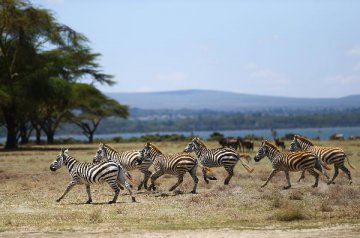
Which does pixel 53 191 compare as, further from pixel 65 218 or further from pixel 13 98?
pixel 13 98

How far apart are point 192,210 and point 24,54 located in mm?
37750

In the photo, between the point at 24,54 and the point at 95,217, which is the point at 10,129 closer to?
the point at 24,54

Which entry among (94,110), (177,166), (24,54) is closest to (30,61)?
(24,54)

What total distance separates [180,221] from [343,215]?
373 cm

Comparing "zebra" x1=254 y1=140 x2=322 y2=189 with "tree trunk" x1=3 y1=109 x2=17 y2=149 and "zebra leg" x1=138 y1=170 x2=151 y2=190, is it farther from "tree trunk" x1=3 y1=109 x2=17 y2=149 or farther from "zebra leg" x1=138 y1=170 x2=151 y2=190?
"tree trunk" x1=3 y1=109 x2=17 y2=149

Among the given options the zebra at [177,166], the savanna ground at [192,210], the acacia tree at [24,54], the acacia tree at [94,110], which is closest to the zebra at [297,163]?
the savanna ground at [192,210]

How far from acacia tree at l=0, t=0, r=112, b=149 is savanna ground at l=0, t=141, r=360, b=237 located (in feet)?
85.1

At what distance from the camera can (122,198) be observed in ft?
65.9

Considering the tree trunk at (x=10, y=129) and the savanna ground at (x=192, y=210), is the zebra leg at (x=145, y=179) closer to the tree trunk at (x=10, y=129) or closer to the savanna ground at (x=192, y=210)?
the savanna ground at (x=192, y=210)

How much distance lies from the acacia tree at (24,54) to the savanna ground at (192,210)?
85.1 ft

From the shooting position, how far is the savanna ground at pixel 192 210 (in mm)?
14148

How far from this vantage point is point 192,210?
1750 centimetres

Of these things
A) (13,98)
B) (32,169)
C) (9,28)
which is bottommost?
(32,169)

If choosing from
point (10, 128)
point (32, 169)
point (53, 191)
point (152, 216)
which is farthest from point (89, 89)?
point (152, 216)
